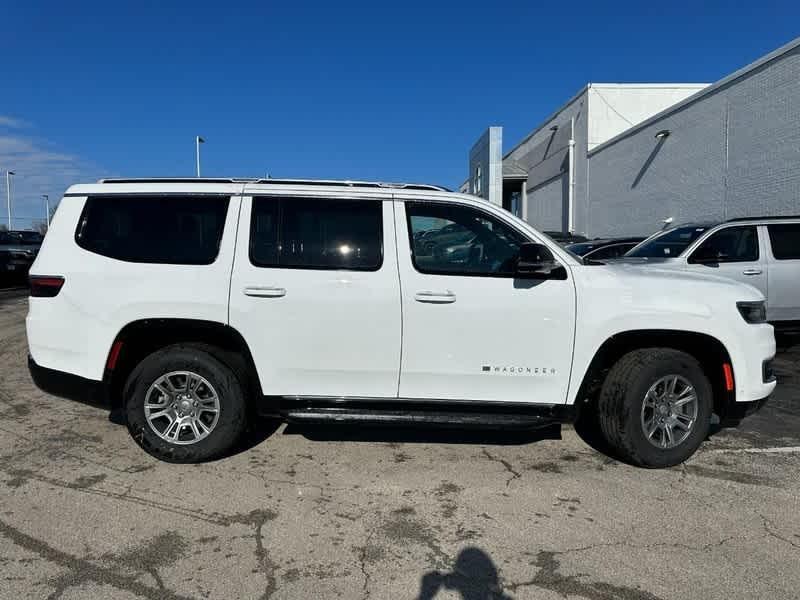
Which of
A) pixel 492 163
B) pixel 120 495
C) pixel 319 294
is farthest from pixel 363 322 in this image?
pixel 492 163

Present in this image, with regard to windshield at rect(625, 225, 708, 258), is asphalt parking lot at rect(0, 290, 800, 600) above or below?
below

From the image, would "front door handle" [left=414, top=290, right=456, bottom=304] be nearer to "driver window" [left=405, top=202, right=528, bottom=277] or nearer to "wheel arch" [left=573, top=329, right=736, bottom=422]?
"driver window" [left=405, top=202, right=528, bottom=277]

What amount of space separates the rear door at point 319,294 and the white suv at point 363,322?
0.04 ft

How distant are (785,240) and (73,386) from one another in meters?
9.07

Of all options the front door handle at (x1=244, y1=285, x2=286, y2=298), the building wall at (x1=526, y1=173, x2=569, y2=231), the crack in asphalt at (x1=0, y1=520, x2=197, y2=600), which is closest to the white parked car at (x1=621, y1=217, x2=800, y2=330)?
the front door handle at (x1=244, y1=285, x2=286, y2=298)

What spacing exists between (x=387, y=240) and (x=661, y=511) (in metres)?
2.52

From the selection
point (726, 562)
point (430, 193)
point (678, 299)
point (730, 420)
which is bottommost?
point (726, 562)

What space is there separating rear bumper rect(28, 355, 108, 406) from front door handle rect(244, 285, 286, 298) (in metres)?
1.30

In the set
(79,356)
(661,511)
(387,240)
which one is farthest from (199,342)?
(661,511)

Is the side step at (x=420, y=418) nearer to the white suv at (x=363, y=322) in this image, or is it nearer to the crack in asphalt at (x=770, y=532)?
the white suv at (x=363, y=322)

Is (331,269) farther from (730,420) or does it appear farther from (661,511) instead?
(730,420)

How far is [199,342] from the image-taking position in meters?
4.07

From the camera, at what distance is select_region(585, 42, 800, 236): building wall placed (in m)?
12.6

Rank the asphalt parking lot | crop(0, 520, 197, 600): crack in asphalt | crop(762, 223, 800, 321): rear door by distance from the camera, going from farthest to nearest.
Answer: crop(762, 223, 800, 321): rear door < the asphalt parking lot < crop(0, 520, 197, 600): crack in asphalt
